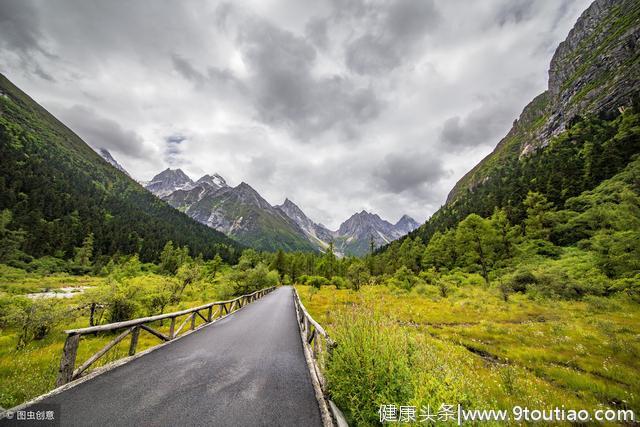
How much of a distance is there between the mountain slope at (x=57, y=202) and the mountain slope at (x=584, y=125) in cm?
12115

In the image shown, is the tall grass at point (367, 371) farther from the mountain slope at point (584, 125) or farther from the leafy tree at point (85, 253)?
the leafy tree at point (85, 253)

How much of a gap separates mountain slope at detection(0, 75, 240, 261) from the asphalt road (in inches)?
3624

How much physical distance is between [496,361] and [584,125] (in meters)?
109

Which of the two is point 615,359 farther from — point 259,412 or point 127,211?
point 127,211

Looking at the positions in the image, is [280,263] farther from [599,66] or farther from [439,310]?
[599,66]

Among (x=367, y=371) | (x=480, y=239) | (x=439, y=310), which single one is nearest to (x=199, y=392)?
(x=367, y=371)

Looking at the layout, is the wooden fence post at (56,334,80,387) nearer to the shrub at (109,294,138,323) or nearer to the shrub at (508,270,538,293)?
the shrub at (109,294,138,323)

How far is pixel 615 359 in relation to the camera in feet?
27.9

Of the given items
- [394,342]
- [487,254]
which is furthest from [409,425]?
[487,254]

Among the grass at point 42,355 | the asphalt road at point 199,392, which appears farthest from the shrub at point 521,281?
the grass at point 42,355

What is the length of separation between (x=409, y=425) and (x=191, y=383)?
17.2ft

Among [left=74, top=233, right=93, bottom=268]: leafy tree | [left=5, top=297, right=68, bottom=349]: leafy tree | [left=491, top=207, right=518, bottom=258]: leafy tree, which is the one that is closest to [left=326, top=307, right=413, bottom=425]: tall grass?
[left=5, top=297, right=68, bottom=349]: leafy tree

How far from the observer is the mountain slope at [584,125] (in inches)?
1833

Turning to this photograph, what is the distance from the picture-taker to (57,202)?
294ft
